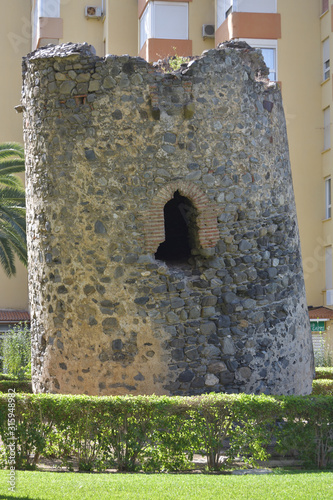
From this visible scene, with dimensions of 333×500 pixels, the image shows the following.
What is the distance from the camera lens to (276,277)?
10531 millimetres

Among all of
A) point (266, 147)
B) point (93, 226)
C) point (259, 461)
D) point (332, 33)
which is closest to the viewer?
point (259, 461)

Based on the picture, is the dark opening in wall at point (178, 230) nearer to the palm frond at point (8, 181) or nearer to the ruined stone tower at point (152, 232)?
the ruined stone tower at point (152, 232)

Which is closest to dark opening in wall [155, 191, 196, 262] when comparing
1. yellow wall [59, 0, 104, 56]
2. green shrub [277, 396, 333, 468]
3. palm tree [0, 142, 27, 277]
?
green shrub [277, 396, 333, 468]

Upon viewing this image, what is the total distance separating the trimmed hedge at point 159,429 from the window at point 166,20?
1831 cm

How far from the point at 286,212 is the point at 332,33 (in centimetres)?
1542

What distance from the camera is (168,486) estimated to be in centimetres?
715

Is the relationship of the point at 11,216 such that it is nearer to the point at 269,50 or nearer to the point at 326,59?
the point at 269,50

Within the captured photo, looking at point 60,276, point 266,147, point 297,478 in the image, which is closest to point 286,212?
point 266,147

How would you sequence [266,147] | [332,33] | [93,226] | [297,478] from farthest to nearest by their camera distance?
[332,33] < [266,147] < [93,226] < [297,478]

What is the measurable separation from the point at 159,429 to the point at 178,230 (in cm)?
424

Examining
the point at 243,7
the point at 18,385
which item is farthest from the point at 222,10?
the point at 18,385

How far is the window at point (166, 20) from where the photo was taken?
982 inches

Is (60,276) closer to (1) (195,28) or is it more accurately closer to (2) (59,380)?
(2) (59,380)

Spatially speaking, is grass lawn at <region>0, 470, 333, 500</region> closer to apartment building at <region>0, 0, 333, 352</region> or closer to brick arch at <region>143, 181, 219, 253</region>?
brick arch at <region>143, 181, 219, 253</region>
